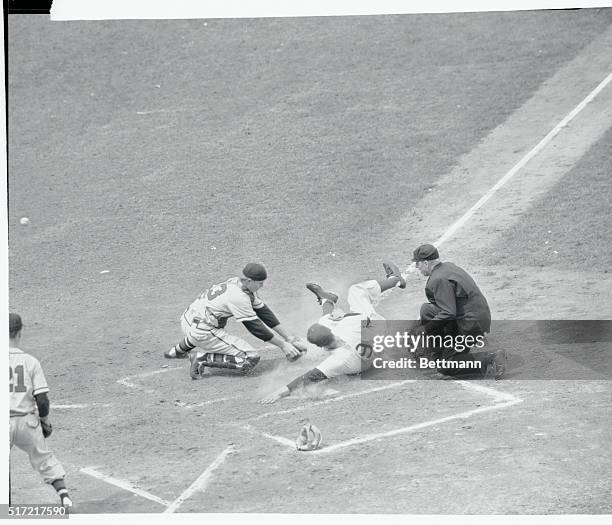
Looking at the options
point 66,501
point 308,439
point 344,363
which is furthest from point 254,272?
point 66,501

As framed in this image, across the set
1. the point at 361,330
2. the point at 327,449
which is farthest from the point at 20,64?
the point at 327,449

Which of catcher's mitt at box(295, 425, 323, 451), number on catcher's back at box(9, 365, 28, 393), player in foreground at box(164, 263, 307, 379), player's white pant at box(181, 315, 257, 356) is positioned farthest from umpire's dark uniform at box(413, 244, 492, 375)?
number on catcher's back at box(9, 365, 28, 393)

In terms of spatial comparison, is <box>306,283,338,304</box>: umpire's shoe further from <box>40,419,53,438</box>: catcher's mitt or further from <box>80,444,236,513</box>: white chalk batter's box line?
<box>40,419,53,438</box>: catcher's mitt

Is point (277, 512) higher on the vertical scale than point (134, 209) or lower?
lower

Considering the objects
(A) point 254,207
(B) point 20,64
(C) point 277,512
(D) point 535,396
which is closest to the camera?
(C) point 277,512
